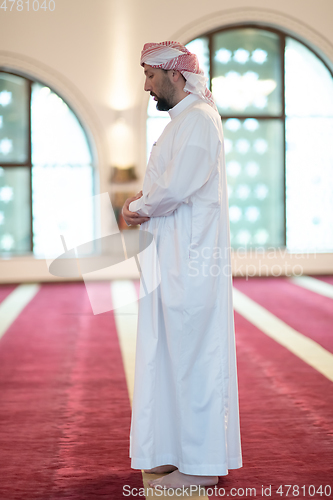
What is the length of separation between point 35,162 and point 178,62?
26.5 ft

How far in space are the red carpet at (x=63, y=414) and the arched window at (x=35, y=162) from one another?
4358 mm

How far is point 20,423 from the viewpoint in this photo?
326 cm

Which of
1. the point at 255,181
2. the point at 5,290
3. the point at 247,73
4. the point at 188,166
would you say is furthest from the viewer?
the point at 255,181

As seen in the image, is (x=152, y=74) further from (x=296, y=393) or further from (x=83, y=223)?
(x=83, y=223)

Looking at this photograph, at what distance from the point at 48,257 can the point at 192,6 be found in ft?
16.7

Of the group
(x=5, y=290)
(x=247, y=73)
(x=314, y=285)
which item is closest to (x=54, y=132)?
(x=5, y=290)

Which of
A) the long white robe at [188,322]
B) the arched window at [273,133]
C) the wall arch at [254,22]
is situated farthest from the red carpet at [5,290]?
the long white robe at [188,322]

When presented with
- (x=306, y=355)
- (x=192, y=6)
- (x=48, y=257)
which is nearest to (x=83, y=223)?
(x=48, y=257)

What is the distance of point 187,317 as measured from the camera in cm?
240

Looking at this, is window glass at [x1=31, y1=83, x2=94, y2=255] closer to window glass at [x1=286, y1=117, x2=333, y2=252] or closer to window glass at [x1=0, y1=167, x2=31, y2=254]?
window glass at [x1=0, y1=167, x2=31, y2=254]

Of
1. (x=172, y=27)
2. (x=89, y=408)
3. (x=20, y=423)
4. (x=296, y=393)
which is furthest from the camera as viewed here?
(x=172, y=27)

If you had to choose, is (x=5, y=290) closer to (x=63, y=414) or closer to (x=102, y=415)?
(x=63, y=414)

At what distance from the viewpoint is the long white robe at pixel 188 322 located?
2373 millimetres

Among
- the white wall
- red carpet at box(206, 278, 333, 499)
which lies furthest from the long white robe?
the white wall
